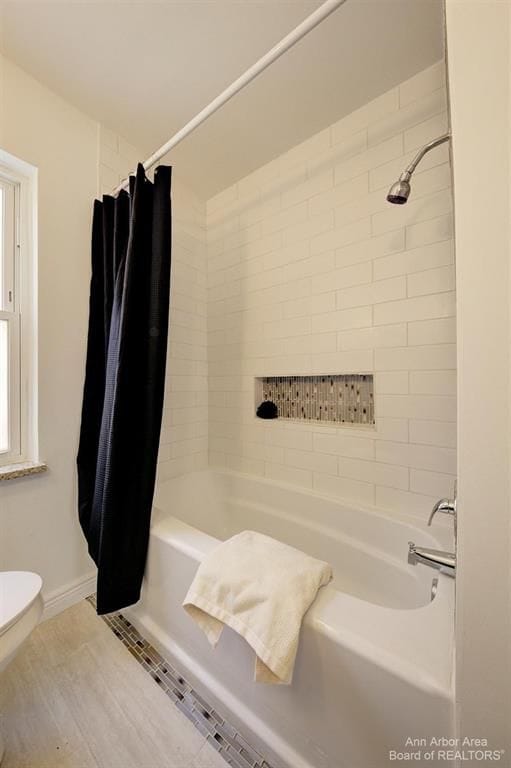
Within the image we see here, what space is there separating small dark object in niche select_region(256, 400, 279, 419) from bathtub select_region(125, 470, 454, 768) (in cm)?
54

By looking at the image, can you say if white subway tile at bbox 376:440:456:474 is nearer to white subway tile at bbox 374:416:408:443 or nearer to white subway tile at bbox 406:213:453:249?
white subway tile at bbox 374:416:408:443

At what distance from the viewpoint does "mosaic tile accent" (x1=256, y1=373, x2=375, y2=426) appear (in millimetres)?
1593

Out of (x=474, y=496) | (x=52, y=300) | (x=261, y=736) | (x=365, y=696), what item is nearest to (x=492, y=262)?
(x=474, y=496)

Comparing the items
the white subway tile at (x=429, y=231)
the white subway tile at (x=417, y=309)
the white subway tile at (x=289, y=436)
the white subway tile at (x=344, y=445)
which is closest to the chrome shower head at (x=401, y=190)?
the white subway tile at (x=429, y=231)

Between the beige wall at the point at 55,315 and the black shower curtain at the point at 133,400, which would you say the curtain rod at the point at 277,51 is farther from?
the beige wall at the point at 55,315

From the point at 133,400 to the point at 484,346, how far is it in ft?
3.97

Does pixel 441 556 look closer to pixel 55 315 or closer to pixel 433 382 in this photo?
pixel 433 382

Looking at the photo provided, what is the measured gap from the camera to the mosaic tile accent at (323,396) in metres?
1.59

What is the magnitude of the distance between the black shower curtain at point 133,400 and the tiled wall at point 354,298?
763mm

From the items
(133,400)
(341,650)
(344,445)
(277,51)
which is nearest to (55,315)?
(133,400)

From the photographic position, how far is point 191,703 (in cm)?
102

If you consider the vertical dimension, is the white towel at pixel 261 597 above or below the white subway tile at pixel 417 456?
below

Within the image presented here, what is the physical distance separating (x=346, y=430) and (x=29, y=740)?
5.25 feet

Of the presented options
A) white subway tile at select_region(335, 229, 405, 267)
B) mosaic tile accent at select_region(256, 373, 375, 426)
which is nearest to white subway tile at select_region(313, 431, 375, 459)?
mosaic tile accent at select_region(256, 373, 375, 426)
